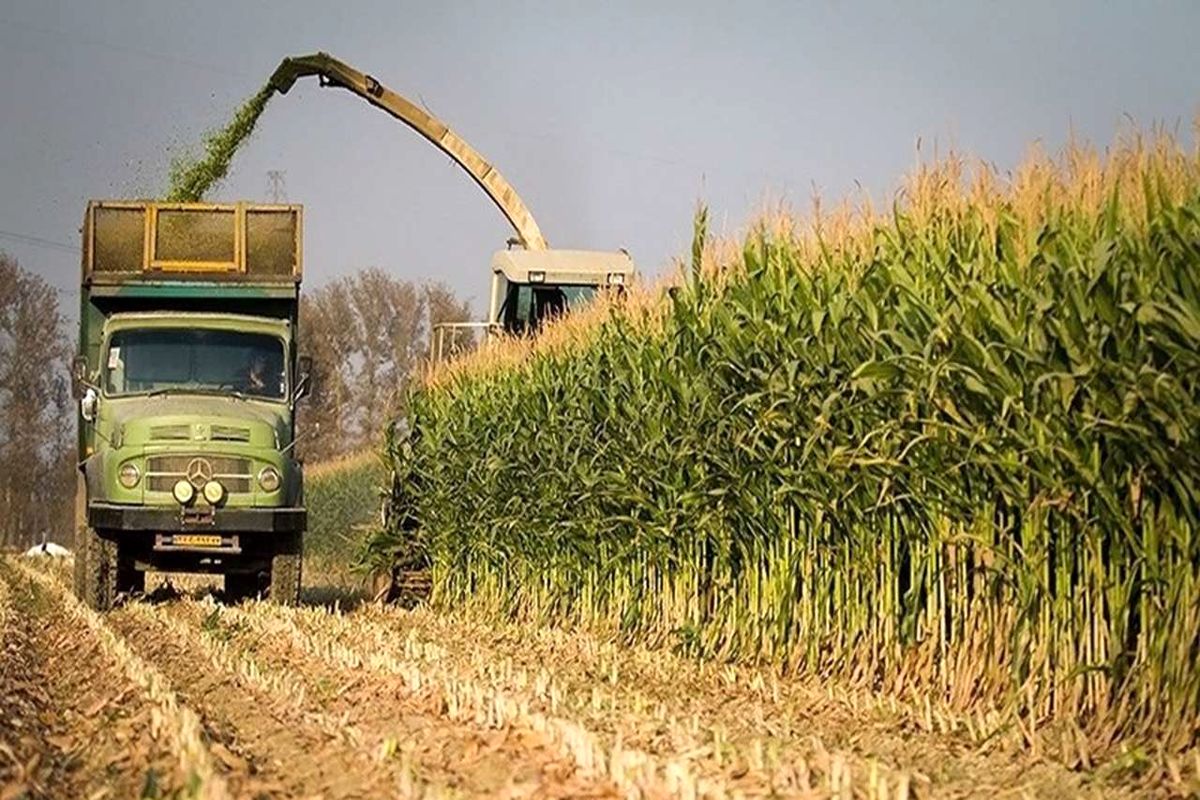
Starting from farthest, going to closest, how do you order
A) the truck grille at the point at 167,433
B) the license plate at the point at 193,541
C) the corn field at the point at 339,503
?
the corn field at the point at 339,503 < the license plate at the point at 193,541 < the truck grille at the point at 167,433

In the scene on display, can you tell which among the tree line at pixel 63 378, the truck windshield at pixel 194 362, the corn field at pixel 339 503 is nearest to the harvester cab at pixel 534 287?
the truck windshield at pixel 194 362

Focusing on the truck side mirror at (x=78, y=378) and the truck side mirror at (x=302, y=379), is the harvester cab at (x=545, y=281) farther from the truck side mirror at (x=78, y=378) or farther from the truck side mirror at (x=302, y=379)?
the truck side mirror at (x=78, y=378)

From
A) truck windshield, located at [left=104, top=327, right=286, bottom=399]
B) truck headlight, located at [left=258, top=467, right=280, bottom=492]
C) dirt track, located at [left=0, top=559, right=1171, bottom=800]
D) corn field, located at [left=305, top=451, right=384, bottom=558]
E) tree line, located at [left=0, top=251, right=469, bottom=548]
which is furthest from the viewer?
tree line, located at [left=0, top=251, right=469, bottom=548]

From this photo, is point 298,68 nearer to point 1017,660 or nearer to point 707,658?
point 707,658

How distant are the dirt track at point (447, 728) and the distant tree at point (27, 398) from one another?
55292mm

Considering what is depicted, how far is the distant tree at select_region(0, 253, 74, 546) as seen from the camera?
6544 centimetres

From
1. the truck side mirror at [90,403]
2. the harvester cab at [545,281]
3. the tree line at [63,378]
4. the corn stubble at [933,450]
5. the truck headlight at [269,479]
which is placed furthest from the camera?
the tree line at [63,378]

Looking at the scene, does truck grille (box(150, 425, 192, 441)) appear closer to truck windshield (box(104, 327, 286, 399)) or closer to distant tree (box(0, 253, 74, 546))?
truck windshield (box(104, 327, 286, 399))

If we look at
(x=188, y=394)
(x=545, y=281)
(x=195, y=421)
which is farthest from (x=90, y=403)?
(x=545, y=281)

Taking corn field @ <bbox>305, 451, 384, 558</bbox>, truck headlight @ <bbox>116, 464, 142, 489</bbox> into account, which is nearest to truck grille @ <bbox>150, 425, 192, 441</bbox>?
truck headlight @ <bbox>116, 464, 142, 489</bbox>

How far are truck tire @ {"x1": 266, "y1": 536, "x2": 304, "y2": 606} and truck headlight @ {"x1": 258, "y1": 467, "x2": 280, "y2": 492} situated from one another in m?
0.66

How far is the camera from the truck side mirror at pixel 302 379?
17.5m

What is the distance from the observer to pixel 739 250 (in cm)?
1133

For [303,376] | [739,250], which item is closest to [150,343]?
[303,376]
